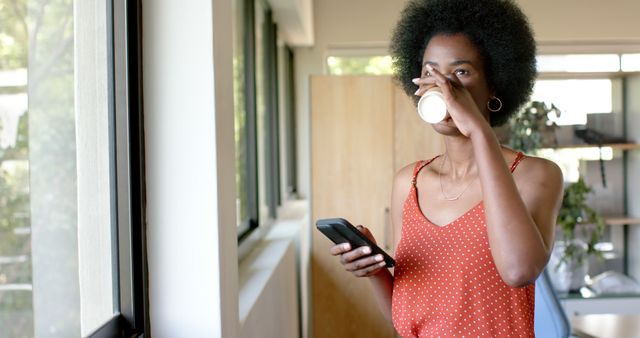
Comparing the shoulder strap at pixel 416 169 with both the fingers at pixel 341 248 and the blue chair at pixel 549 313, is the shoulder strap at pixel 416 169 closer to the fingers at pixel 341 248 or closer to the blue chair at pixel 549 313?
the fingers at pixel 341 248

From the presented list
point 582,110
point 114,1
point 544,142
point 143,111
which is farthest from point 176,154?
point 582,110

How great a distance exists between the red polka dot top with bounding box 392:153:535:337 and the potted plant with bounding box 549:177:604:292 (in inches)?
144

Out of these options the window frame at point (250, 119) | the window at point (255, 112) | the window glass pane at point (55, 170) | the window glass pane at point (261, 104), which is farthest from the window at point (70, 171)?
the window glass pane at point (261, 104)

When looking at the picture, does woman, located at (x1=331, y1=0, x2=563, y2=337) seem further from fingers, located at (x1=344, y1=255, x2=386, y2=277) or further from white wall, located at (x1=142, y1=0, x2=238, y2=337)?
white wall, located at (x1=142, y1=0, x2=238, y2=337)

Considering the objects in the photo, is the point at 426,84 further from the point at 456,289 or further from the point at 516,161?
the point at 456,289

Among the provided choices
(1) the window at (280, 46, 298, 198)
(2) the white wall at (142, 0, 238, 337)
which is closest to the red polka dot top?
(2) the white wall at (142, 0, 238, 337)

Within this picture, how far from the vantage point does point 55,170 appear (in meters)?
1.37

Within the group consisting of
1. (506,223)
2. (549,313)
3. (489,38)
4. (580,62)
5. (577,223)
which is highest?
(580,62)

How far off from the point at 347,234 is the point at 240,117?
2.44m

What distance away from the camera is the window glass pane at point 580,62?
575cm

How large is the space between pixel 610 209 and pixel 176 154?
4.31 meters

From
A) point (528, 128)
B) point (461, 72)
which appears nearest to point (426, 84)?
point (461, 72)

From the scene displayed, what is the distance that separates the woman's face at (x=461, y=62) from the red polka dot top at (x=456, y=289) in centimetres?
14

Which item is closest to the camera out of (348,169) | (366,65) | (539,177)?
(539,177)
